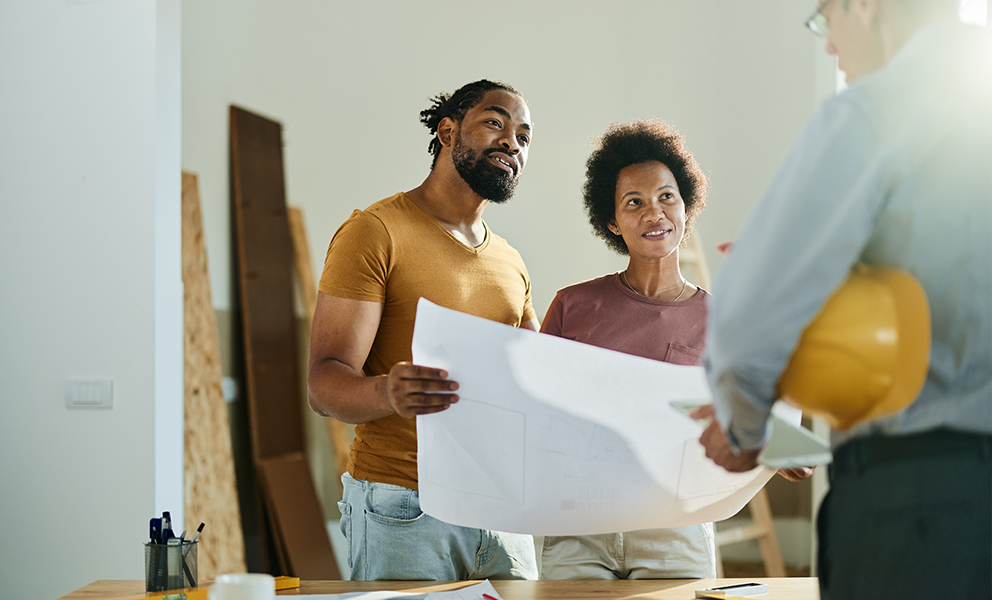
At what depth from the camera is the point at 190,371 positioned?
9.96 ft

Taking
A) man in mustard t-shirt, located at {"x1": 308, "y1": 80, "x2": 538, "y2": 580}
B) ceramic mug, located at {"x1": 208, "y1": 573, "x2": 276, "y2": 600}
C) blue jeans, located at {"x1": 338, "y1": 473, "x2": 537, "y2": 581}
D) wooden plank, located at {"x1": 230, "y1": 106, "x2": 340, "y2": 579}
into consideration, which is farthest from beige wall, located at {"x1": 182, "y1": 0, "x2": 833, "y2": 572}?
ceramic mug, located at {"x1": 208, "y1": 573, "x2": 276, "y2": 600}

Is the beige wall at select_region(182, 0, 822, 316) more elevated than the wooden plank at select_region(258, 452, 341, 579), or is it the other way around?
the beige wall at select_region(182, 0, 822, 316)

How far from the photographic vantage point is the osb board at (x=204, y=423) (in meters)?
2.99

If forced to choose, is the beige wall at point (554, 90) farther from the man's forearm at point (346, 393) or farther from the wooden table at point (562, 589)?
the wooden table at point (562, 589)

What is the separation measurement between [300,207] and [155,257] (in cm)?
143

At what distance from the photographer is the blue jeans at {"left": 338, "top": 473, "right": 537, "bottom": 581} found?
158cm

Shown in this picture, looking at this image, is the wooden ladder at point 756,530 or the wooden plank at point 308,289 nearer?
the wooden ladder at point 756,530

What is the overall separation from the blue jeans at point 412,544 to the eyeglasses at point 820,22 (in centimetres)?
112

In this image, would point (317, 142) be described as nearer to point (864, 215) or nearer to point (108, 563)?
point (108, 563)

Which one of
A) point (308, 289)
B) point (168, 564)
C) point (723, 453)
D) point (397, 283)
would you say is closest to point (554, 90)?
point (308, 289)

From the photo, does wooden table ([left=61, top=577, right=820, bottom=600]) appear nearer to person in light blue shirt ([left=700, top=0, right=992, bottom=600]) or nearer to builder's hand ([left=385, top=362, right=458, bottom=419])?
builder's hand ([left=385, top=362, right=458, bottom=419])

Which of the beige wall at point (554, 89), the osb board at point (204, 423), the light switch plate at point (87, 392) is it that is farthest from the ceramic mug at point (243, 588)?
the beige wall at point (554, 89)

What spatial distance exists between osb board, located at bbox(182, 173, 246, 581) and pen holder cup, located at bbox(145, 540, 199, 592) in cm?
171

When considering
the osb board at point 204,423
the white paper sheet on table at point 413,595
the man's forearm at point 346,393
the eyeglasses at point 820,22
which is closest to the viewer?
the eyeglasses at point 820,22
